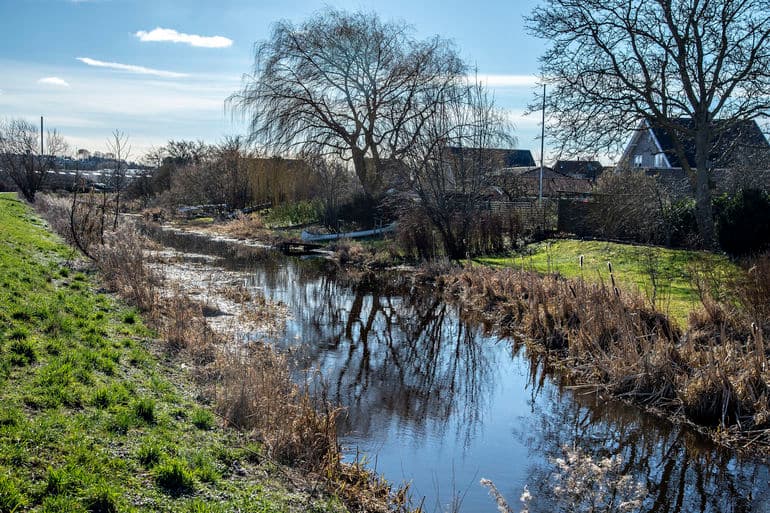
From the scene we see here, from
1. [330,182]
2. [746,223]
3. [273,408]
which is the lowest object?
[273,408]

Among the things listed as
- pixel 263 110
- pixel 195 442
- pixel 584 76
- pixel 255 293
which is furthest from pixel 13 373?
pixel 263 110

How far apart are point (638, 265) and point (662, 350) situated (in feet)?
26.5

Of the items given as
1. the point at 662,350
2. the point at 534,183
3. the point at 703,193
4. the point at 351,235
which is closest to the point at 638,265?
the point at 703,193

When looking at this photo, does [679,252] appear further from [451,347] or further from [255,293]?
[255,293]

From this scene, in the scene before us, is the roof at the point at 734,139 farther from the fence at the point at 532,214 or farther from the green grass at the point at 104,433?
the green grass at the point at 104,433

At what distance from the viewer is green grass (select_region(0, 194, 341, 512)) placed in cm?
449

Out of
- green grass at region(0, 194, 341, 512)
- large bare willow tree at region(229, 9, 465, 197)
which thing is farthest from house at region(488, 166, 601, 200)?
green grass at region(0, 194, 341, 512)

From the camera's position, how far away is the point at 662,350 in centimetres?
905

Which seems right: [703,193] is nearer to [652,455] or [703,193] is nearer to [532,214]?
[532,214]

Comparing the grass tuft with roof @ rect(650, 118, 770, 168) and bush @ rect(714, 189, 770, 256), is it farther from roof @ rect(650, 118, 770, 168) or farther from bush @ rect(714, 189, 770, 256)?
roof @ rect(650, 118, 770, 168)

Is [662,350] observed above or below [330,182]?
→ below

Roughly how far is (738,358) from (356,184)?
2608 centimetres

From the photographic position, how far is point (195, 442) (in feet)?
19.6

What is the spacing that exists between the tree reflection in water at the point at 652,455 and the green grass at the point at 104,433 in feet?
9.98
